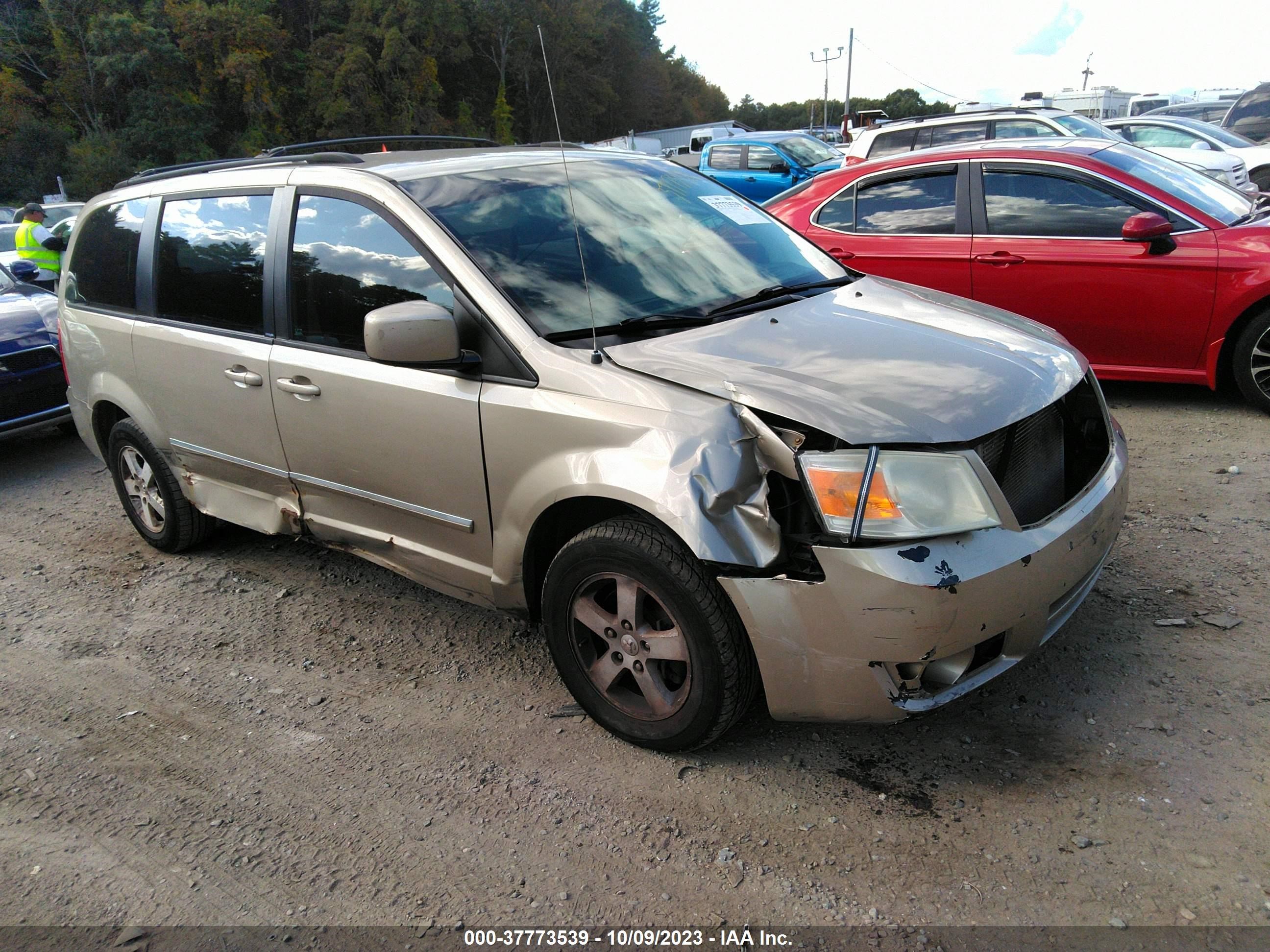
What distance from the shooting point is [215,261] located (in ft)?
12.8

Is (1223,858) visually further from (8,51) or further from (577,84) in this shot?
(577,84)

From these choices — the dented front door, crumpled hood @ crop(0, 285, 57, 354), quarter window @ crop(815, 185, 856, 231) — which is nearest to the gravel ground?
the dented front door

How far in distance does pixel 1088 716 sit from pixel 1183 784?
1.18 ft

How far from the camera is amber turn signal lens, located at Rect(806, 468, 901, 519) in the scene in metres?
2.40

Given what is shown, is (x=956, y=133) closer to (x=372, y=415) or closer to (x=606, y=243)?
(x=606, y=243)

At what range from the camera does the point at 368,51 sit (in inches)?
2025

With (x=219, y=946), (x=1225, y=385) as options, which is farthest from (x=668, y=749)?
(x=1225, y=385)

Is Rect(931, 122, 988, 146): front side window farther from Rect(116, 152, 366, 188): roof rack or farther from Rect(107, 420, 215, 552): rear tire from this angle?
Rect(107, 420, 215, 552): rear tire

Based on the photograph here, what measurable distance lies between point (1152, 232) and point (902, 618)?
4.05 meters

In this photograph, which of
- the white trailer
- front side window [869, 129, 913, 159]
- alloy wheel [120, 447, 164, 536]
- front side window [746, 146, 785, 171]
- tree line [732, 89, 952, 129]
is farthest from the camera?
tree line [732, 89, 952, 129]

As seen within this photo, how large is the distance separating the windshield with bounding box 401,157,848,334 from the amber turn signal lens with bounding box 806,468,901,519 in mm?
932

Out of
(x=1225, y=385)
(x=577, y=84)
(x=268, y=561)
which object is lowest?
(x=268, y=561)

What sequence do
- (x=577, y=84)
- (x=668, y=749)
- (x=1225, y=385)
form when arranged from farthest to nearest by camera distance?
(x=577, y=84), (x=1225, y=385), (x=668, y=749)

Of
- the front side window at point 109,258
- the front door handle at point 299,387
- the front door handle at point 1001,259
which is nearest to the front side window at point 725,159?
the front door handle at point 1001,259
